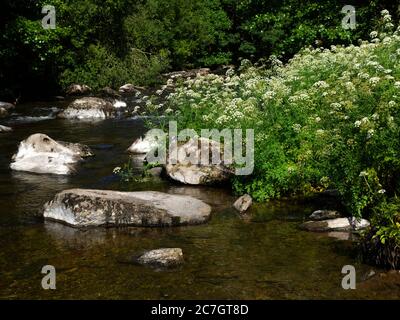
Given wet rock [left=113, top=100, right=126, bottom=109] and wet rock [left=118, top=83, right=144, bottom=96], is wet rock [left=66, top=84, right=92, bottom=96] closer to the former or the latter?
wet rock [left=118, top=83, right=144, bottom=96]

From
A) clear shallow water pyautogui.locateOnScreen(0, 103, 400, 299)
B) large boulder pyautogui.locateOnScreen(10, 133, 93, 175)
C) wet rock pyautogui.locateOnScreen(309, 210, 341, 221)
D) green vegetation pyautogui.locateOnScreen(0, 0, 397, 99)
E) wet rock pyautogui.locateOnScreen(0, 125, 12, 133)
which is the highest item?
green vegetation pyautogui.locateOnScreen(0, 0, 397, 99)

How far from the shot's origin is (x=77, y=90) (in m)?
32.8

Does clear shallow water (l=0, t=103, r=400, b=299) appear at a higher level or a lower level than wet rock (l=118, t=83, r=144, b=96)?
lower

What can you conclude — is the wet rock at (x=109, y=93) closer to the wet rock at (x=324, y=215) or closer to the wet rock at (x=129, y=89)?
the wet rock at (x=129, y=89)

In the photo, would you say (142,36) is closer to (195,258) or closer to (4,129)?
(4,129)

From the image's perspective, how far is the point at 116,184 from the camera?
1356 cm

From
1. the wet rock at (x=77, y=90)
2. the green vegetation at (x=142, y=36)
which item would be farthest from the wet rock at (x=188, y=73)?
the wet rock at (x=77, y=90)

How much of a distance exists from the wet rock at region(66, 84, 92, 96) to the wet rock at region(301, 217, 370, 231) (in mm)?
24938

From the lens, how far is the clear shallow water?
7676 millimetres

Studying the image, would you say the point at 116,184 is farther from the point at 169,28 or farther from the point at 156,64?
the point at 169,28

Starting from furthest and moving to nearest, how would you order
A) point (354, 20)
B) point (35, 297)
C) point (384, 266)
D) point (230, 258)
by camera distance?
point (354, 20) < point (230, 258) < point (384, 266) < point (35, 297)

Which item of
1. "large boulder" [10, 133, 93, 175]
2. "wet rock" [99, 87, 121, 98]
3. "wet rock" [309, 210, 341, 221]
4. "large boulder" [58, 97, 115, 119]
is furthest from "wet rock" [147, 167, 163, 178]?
"wet rock" [99, 87, 121, 98]
